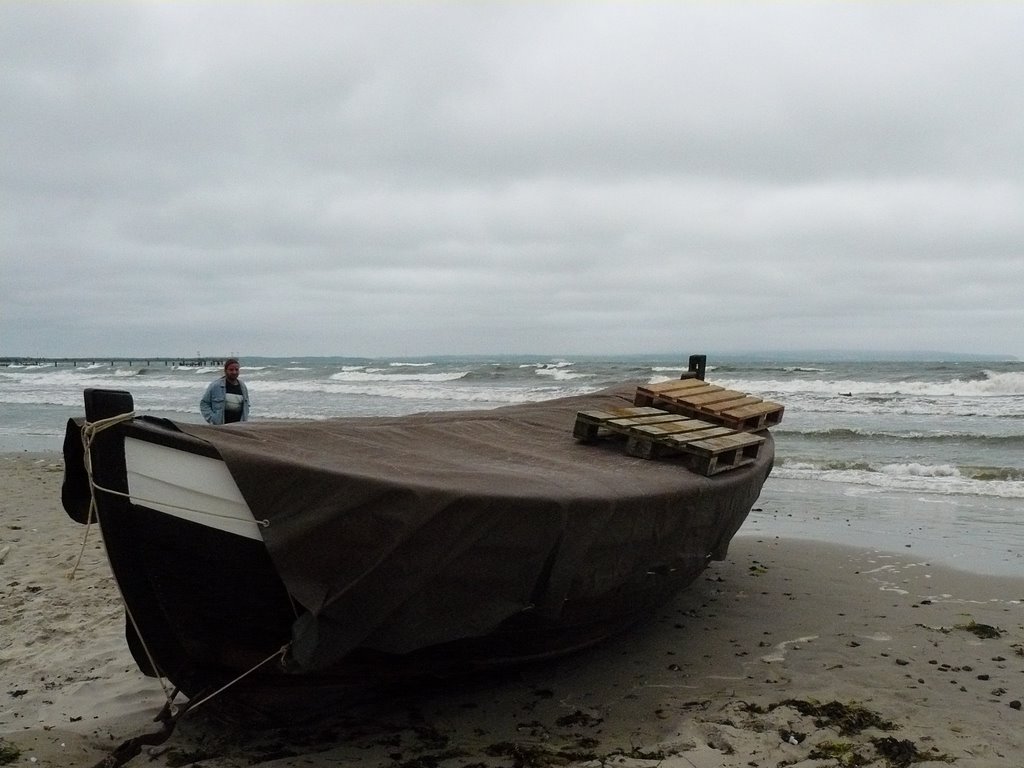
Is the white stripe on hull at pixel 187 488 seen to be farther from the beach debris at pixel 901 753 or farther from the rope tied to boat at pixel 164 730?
the beach debris at pixel 901 753

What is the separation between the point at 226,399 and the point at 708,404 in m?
5.52

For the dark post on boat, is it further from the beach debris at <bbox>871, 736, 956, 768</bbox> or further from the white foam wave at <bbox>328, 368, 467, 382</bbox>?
the white foam wave at <bbox>328, 368, 467, 382</bbox>

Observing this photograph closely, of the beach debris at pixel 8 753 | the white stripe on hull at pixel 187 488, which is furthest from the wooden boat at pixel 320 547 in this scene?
the beach debris at pixel 8 753

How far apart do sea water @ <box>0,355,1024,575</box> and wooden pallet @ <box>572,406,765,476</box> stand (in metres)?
3.78

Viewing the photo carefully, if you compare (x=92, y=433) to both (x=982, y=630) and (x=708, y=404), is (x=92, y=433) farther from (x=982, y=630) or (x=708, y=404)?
(x=982, y=630)

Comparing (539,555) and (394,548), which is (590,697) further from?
(394,548)

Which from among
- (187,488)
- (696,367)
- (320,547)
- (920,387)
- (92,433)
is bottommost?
(920,387)

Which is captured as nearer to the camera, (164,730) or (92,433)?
(92,433)

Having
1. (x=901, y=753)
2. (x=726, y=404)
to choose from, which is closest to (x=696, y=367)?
(x=726, y=404)

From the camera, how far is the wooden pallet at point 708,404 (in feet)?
25.8

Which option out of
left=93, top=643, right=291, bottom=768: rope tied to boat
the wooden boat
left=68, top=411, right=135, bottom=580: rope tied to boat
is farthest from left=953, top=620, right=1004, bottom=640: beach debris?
left=68, top=411, right=135, bottom=580: rope tied to boat

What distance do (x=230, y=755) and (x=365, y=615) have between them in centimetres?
128

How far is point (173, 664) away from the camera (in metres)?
4.51

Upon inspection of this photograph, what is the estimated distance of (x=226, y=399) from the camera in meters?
9.60
